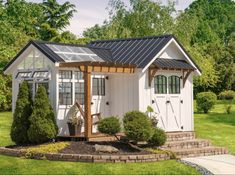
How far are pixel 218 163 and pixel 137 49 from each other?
676 cm

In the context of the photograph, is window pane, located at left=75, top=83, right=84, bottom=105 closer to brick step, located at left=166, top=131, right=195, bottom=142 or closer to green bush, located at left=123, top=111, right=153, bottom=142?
green bush, located at left=123, top=111, right=153, bottom=142

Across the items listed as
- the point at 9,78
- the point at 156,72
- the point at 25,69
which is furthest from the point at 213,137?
the point at 9,78

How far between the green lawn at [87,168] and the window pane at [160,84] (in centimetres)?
491

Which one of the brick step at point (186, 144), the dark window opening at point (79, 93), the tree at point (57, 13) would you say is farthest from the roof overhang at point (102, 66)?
the tree at point (57, 13)

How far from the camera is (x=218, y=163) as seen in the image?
49.3 ft

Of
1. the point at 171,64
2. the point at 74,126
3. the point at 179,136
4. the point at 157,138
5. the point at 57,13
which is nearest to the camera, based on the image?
the point at 157,138

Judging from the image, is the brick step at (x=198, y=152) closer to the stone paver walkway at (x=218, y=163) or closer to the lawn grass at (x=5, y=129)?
the stone paver walkway at (x=218, y=163)

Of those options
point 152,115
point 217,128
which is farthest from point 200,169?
point 217,128

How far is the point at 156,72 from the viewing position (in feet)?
62.5

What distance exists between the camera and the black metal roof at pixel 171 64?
18722mm

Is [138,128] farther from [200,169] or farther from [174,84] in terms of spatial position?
[174,84]

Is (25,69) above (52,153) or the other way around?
above

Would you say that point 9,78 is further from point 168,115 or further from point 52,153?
point 52,153

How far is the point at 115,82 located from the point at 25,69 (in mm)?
3740
